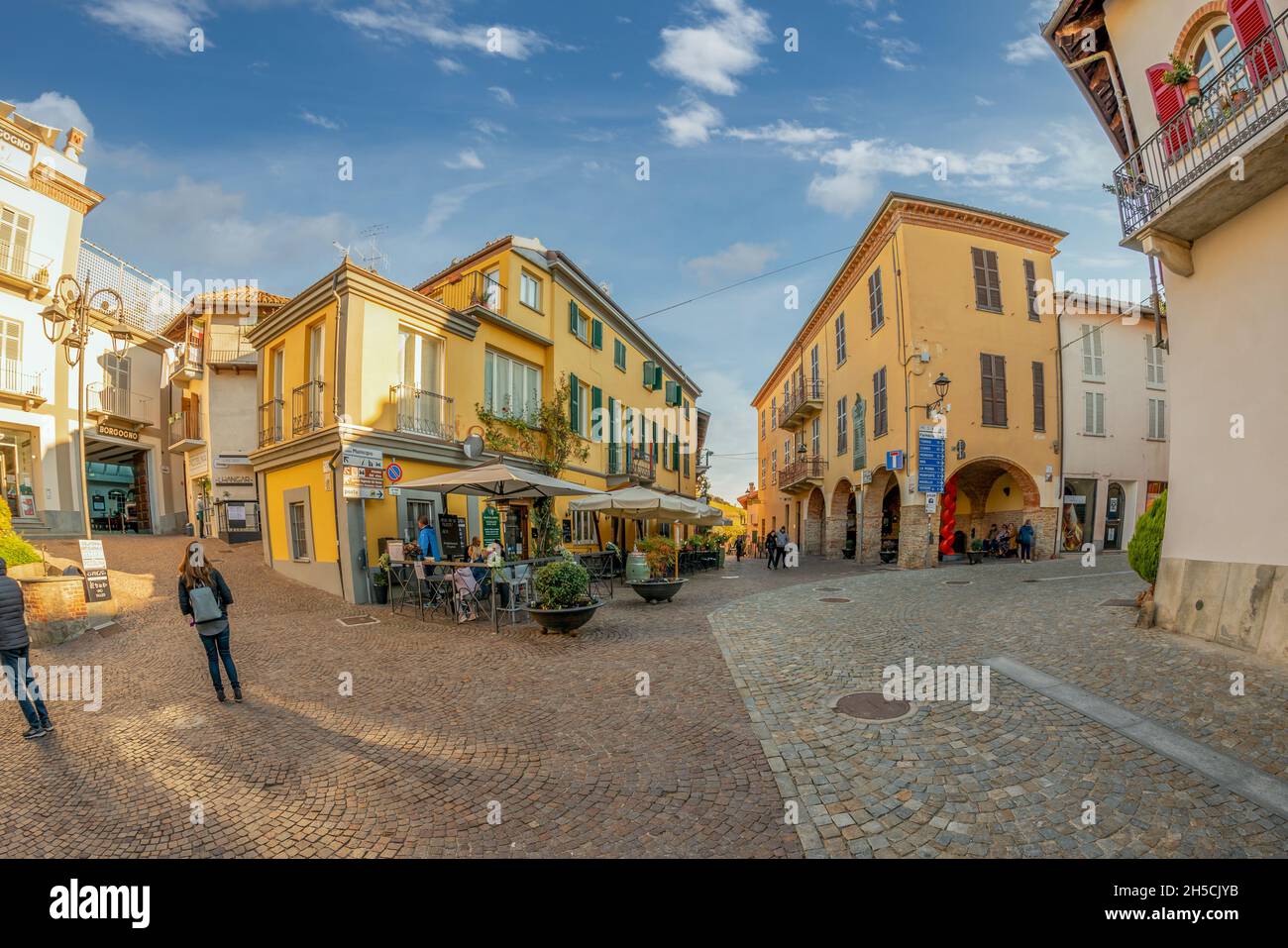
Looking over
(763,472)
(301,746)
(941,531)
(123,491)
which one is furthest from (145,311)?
(763,472)

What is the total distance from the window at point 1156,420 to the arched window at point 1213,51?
19.0m

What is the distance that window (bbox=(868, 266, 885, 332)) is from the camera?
67.4 feet

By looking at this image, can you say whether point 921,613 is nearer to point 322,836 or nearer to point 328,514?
point 322,836

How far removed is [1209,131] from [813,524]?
26.7 m

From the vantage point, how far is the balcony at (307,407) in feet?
40.3

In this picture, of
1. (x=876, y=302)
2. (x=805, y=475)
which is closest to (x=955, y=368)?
(x=876, y=302)

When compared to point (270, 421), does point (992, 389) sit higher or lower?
higher

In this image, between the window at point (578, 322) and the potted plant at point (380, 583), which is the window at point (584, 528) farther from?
the potted plant at point (380, 583)

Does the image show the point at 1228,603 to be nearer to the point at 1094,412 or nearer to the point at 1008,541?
the point at 1008,541

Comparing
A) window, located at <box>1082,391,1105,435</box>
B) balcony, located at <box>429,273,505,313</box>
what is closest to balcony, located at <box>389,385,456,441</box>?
balcony, located at <box>429,273,505,313</box>

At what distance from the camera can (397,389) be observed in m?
12.6

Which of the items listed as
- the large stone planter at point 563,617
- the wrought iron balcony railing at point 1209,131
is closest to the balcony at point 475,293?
the large stone planter at point 563,617

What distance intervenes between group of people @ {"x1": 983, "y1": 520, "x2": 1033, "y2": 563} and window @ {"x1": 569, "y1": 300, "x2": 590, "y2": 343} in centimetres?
1747

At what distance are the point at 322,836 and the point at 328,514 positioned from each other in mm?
10503
